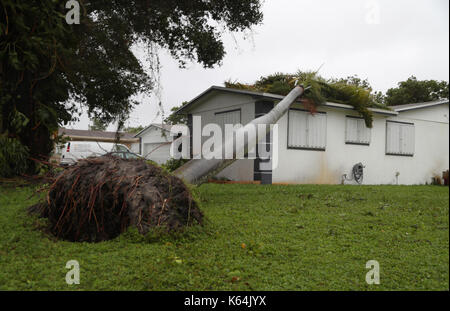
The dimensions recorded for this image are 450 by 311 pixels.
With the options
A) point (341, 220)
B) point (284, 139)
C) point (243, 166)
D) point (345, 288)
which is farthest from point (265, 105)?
point (345, 288)

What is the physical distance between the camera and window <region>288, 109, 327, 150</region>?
36.2 ft

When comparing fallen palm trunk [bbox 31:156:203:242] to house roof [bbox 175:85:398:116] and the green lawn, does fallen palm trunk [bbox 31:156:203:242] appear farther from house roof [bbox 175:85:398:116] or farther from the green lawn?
house roof [bbox 175:85:398:116]

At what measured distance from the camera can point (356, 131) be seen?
41.1ft

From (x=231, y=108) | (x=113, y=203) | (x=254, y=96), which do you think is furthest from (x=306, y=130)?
(x=113, y=203)

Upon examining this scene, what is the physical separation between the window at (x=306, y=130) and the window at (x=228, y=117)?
1.65m

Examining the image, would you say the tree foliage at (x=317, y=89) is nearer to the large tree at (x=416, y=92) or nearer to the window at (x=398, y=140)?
the window at (x=398, y=140)

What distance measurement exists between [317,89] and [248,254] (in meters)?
8.60

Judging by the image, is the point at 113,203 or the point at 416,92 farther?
the point at 416,92

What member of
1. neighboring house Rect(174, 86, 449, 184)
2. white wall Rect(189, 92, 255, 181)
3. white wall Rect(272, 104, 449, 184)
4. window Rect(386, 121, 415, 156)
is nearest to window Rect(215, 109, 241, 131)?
neighboring house Rect(174, 86, 449, 184)

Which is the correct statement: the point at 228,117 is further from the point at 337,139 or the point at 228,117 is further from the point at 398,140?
the point at 398,140

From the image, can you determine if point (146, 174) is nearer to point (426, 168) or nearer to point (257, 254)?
point (257, 254)

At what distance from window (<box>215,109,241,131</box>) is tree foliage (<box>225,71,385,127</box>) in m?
0.89

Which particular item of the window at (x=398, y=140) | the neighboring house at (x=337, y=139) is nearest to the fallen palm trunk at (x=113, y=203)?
→ the neighboring house at (x=337, y=139)
